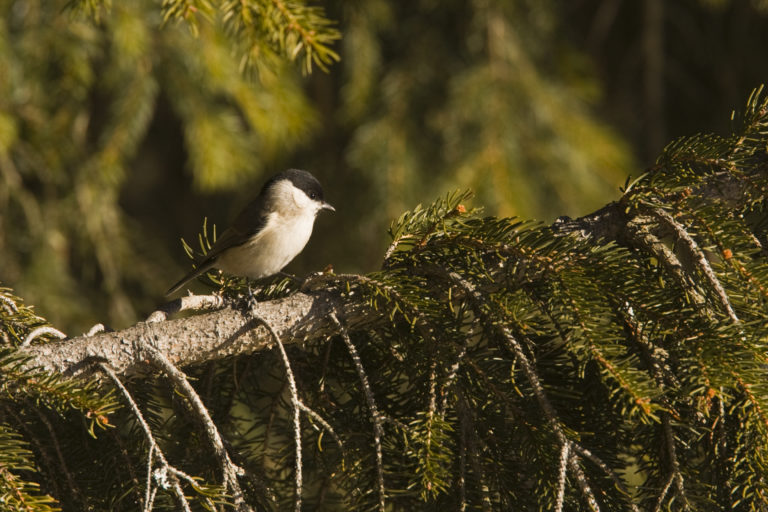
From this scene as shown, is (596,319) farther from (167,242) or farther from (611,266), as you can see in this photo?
(167,242)

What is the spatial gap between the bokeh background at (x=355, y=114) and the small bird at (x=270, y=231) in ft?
1.82

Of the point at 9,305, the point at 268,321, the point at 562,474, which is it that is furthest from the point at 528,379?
the point at 9,305

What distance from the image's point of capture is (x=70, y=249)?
3936 millimetres

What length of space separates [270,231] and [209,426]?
1325 millimetres

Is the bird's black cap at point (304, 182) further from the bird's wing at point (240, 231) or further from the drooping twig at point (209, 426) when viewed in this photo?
the drooping twig at point (209, 426)

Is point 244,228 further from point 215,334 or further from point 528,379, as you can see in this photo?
point 528,379

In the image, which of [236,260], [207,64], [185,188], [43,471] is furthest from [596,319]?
[185,188]

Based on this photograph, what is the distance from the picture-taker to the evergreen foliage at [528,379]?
1.29m

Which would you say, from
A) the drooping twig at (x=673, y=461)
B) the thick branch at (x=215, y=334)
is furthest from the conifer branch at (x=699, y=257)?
the thick branch at (x=215, y=334)

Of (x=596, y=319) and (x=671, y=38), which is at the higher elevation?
(x=671, y=38)

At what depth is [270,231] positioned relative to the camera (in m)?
2.63

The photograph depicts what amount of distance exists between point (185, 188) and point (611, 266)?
3779 mm

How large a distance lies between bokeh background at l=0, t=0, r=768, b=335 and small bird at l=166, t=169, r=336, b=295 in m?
0.55

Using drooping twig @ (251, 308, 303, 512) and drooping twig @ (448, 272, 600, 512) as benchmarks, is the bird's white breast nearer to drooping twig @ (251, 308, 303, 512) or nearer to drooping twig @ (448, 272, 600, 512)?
drooping twig @ (251, 308, 303, 512)
